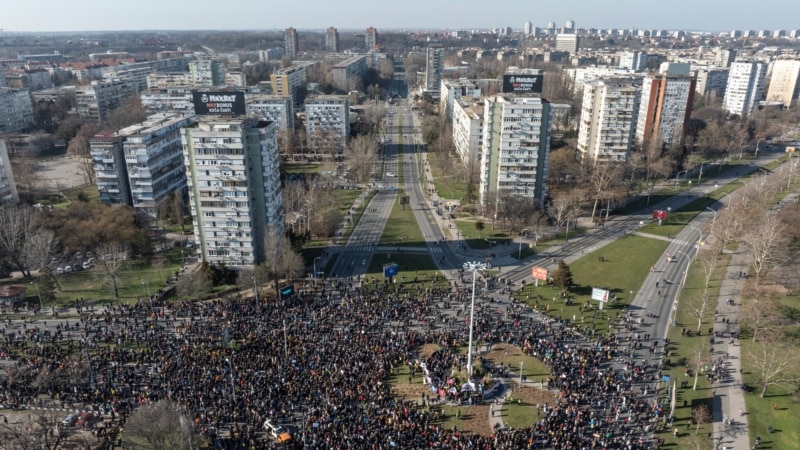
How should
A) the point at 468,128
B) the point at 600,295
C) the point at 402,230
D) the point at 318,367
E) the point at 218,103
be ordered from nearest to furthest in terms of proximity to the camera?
the point at 318,367, the point at 600,295, the point at 218,103, the point at 402,230, the point at 468,128

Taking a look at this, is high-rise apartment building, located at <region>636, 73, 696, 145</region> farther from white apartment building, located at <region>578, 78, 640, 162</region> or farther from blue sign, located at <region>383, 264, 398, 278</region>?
blue sign, located at <region>383, 264, 398, 278</region>

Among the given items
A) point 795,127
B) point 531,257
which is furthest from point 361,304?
point 795,127

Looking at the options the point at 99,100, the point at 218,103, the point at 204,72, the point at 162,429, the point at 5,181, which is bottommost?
the point at 162,429

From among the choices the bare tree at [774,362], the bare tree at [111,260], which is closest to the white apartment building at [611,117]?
the bare tree at [774,362]

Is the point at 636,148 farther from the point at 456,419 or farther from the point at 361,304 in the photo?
the point at 456,419

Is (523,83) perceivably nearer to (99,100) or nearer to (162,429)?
(162,429)

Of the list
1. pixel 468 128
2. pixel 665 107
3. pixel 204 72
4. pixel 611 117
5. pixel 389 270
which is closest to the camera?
pixel 389 270

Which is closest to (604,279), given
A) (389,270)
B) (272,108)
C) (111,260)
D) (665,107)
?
(389,270)
